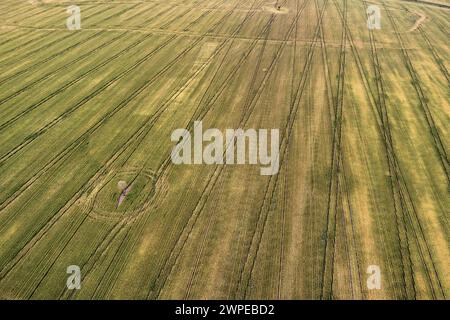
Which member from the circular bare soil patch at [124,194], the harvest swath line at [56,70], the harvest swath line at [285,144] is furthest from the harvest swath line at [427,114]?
the harvest swath line at [56,70]

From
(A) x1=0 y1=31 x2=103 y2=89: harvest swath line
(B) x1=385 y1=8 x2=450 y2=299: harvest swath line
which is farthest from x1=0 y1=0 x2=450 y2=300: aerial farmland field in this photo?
(A) x1=0 y1=31 x2=103 y2=89: harvest swath line

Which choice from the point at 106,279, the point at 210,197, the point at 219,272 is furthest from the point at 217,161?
the point at 106,279

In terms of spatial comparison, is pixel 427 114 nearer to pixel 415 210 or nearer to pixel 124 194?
pixel 415 210

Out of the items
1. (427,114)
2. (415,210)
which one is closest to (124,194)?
(415,210)

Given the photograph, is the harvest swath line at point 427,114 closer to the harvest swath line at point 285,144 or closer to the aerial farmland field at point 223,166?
the aerial farmland field at point 223,166

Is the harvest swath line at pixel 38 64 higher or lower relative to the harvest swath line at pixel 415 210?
higher

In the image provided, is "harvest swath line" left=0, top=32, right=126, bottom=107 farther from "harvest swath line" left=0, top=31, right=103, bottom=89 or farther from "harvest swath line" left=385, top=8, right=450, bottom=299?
"harvest swath line" left=385, top=8, right=450, bottom=299

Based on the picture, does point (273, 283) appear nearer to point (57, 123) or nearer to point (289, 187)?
point (289, 187)

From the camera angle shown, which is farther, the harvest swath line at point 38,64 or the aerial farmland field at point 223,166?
the harvest swath line at point 38,64

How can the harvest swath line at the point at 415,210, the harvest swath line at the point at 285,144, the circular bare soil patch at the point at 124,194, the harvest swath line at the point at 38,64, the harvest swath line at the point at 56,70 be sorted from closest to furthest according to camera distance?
the harvest swath line at the point at 415,210, the harvest swath line at the point at 285,144, the circular bare soil patch at the point at 124,194, the harvest swath line at the point at 56,70, the harvest swath line at the point at 38,64
